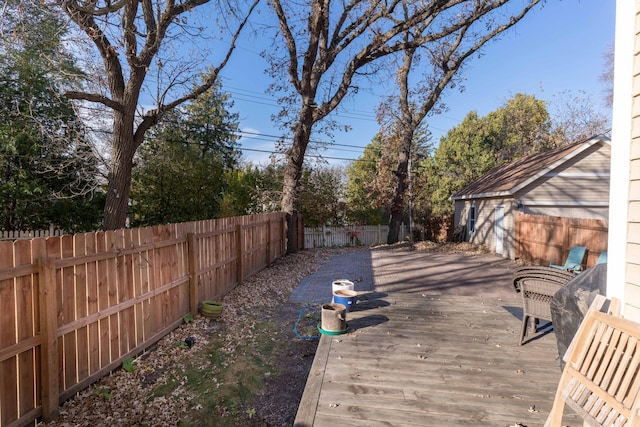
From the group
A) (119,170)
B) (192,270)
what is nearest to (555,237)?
(192,270)

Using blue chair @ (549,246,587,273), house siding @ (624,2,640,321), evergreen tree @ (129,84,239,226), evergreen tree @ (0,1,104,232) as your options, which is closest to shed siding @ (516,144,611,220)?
blue chair @ (549,246,587,273)

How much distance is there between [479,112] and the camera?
2400 centimetres

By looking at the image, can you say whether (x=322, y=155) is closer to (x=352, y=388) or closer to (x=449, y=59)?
(x=449, y=59)

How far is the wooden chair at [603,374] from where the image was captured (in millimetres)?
1519

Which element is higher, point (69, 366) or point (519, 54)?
point (519, 54)

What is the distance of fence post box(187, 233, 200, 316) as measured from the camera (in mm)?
5133

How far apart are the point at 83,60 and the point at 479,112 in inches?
961

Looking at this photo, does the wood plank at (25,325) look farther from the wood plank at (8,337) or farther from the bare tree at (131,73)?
the bare tree at (131,73)

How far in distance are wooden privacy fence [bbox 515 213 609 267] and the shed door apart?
1.12m

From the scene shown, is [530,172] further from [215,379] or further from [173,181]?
[173,181]

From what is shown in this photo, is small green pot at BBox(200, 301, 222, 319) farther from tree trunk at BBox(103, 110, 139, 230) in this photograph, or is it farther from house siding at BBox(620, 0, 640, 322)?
house siding at BBox(620, 0, 640, 322)

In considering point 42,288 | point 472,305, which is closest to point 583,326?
point 472,305

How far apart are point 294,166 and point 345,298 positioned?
8055 millimetres

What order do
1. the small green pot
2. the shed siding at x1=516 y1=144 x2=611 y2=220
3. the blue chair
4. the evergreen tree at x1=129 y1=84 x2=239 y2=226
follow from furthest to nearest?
the evergreen tree at x1=129 y1=84 x2=239 y2=226 < the shed siding at x1=516 y1=144 x2=611 y2=220 < the blue chair < the small green pot
